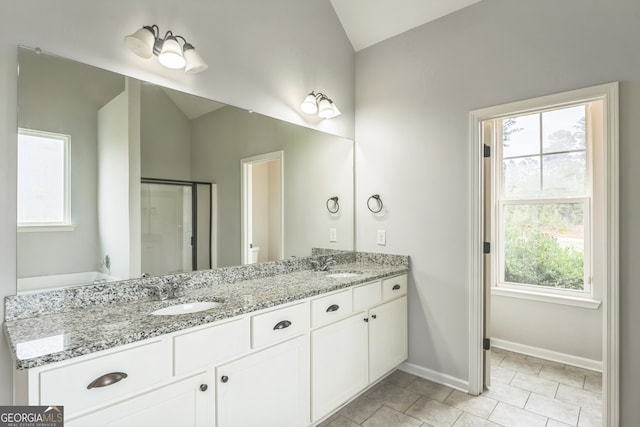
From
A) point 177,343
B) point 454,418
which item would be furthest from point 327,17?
point 454,418

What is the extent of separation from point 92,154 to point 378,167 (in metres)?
2.02

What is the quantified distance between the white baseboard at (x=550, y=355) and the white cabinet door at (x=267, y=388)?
225 centimetres

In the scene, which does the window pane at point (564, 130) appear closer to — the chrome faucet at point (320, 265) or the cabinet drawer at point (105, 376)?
the chrome faucet at point (320, 265)

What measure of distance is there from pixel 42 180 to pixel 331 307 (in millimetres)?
1532

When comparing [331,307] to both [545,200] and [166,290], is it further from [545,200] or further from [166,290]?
[545,200]

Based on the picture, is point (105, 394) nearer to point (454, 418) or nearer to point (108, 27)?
point (108, 27)

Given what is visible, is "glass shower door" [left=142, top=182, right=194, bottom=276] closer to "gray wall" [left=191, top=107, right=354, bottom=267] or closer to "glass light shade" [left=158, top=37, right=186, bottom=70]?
"gray wall" [left=191, top=107, right=354, bottom=267]

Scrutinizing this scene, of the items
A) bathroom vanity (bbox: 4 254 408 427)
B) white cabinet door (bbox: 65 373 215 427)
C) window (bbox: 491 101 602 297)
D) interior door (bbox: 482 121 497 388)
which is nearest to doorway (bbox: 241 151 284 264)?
bathroom vanity (bbox: 4 254 408 427)

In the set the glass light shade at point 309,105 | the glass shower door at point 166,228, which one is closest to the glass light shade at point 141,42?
the glass shower door at point 166,228

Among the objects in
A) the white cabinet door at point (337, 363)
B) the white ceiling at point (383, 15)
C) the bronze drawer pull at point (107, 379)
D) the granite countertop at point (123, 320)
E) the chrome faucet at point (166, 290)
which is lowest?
the white cabinet door at point (337, 363)

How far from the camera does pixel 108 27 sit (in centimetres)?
155

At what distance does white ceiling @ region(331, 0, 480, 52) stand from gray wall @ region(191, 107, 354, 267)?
918 mm

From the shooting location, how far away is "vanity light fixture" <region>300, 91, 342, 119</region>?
250 centimetres

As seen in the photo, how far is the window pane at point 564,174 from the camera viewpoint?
284cm
